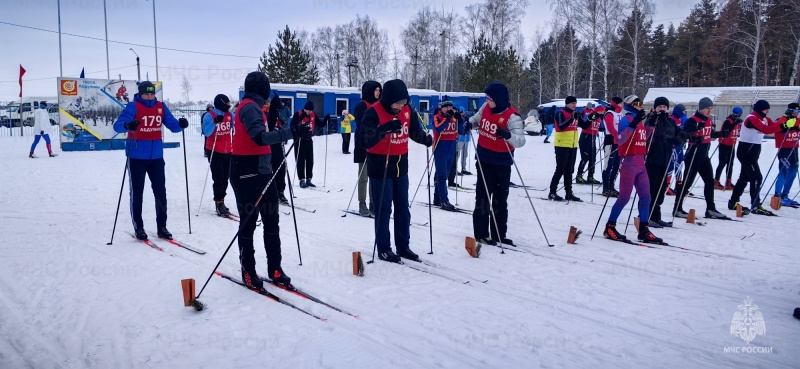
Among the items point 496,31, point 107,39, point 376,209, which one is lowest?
point 376,209

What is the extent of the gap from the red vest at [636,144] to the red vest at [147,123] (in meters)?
5.90

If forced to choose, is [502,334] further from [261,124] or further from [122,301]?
[122,301]

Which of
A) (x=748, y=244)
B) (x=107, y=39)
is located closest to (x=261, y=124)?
(x=748, y=244)

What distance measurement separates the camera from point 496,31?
40.8 meters

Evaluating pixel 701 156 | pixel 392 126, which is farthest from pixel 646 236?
pixel 392 126

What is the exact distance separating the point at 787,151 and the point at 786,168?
0.33 metres

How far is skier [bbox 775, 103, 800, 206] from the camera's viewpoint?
9031mm

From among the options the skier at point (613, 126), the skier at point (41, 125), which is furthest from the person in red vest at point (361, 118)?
the skier at point (41, 125)

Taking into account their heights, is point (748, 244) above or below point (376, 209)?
below

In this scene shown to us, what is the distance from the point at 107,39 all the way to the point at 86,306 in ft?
70.7

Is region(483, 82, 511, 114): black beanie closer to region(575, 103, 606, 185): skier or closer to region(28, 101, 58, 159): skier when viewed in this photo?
region(575, 103, 606, 185): skier

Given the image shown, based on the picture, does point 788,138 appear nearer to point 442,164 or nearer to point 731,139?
point 731,139

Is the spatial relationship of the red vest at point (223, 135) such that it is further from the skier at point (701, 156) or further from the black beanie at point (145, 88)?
the skier at point (701, 156)

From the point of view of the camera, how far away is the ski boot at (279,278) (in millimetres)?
4535
